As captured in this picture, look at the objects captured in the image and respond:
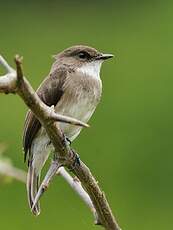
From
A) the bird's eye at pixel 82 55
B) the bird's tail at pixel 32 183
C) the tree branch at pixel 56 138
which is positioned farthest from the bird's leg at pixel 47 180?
the bird's eye at pixel 82 55

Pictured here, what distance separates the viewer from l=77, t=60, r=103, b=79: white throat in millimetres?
4238

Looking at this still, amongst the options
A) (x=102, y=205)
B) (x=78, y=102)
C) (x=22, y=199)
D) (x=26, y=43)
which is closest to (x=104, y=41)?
(x=26, y=43)

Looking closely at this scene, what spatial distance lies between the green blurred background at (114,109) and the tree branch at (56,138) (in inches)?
123

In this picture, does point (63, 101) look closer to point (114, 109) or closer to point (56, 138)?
point (56, 138)

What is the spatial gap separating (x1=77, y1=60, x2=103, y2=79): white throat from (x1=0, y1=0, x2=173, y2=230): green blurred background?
1.80 meters

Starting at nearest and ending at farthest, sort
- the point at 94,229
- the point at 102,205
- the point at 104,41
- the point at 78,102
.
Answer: the point at 102,205 → the point at 78,102 → the point at 94,229 → the point at 104,41

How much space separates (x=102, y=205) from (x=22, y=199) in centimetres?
438

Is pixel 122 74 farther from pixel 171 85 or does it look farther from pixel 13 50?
pixel 13 50

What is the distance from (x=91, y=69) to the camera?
4.30m

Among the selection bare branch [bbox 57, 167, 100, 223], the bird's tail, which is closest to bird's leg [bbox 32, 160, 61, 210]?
bare branch [bbox 57, 167, 100, 223]

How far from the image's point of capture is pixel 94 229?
676cm

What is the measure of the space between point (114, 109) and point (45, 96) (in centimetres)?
441

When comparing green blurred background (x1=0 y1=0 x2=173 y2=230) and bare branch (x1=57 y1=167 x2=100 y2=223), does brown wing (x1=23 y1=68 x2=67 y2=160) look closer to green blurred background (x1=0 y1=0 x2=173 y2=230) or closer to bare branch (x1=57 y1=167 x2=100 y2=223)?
bare branch (x1=57 y1=167 x2=100 y2=223)

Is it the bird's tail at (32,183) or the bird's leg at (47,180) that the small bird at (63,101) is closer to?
the bird's tail at (32,183)
